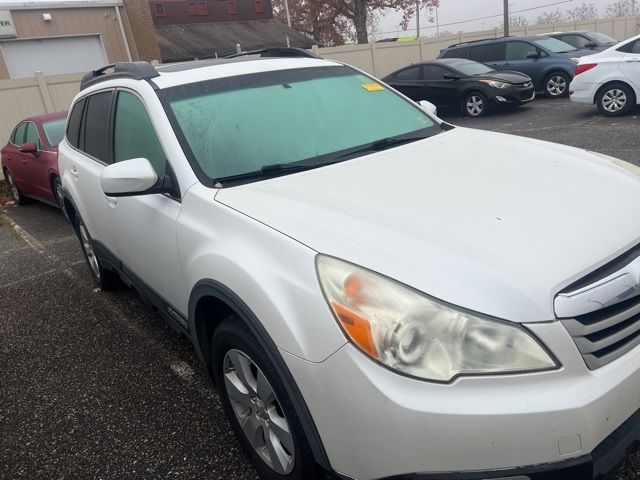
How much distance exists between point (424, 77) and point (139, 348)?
11269mm

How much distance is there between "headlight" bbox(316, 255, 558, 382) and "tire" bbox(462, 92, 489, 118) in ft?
38.0

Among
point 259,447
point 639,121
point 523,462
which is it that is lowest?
point 639,121

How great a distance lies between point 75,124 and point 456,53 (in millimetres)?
13050

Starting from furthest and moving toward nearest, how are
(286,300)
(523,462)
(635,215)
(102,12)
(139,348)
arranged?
(102,12)
(139,348)
(635,215)
(286,300)
(523,462)

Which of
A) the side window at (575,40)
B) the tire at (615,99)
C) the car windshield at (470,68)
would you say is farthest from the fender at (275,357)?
the side window at (575,40)

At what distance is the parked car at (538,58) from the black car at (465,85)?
125 cm

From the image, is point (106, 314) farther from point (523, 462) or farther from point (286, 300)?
point (523, 462)

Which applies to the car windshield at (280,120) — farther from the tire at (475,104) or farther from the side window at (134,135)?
the tire at (475,104)

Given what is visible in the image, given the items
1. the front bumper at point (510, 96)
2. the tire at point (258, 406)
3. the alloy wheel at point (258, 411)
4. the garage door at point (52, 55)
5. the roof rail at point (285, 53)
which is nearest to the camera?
the tire at point (258, 406)

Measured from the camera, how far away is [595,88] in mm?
9852

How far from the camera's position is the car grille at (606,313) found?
5.24 feet

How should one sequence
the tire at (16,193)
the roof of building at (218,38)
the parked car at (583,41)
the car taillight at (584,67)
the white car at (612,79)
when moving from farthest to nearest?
the roof of building at (218,38)
the parked car at (583,41)
the car taillight at (584,67)
the white car at (612,79)
the tire at (16,193)

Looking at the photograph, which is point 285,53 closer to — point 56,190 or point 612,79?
point 56,190

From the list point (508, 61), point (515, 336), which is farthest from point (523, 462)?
point (508, 61)
